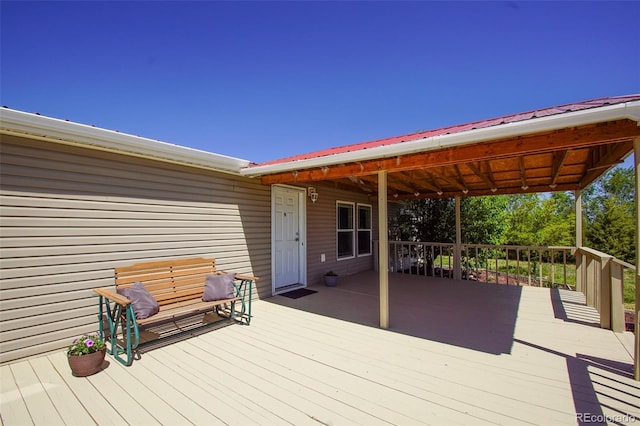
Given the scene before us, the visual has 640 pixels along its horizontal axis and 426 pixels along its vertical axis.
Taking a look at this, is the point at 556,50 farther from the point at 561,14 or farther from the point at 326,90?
the point at 326,90

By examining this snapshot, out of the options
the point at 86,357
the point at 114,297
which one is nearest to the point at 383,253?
the point at 114,297

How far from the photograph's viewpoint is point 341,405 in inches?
79.0

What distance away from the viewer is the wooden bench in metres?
2.73

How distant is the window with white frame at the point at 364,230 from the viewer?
7758 millimetres

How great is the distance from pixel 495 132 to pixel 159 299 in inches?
161

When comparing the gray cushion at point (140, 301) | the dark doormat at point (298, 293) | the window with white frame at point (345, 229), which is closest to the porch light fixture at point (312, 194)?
the window with white frame at point (345, 229)

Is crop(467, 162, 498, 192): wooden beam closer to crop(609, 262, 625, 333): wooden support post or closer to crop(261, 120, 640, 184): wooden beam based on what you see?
crop(261, 120, 640, 184): wooden beam

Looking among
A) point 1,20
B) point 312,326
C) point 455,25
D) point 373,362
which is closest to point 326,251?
point 312,326

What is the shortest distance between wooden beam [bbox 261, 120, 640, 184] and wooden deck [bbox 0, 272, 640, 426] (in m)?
2.04

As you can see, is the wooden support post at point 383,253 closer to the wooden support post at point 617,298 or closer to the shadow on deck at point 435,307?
the shadow on deck at point 435,307

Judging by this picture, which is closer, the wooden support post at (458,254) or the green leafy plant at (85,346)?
the green leafy plant at (85,346)

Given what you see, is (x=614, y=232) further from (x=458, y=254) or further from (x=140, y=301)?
(x=140, y=301)

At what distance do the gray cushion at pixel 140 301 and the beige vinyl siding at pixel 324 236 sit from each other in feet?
11.4

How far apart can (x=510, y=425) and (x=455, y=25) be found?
5.43 metres
